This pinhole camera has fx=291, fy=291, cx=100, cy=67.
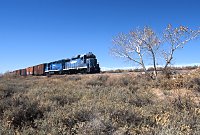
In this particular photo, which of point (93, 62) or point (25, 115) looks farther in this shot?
point (93, 62)

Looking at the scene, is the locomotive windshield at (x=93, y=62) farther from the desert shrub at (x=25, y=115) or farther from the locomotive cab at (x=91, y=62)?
the desert shrub at (x=25, y=115)

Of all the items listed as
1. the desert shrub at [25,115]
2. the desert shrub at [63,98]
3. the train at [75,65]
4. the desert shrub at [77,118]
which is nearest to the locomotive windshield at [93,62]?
the train at [75,65]

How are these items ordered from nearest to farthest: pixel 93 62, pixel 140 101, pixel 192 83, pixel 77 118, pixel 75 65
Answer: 1. pixel 77 118
2. pixel 140 101
3. pixel 192 83
4. pixel 93 62
5. pixel 75 65

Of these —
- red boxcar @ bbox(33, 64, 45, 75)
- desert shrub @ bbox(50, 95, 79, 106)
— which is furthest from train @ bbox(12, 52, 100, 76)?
desert shrub @ bbox(50, 95, 79, 106)

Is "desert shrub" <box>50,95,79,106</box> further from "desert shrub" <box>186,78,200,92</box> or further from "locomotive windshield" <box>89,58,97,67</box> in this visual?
"locomotive windshield" <box>89,58,97,67</box>

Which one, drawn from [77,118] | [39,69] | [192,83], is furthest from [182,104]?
[39,69]

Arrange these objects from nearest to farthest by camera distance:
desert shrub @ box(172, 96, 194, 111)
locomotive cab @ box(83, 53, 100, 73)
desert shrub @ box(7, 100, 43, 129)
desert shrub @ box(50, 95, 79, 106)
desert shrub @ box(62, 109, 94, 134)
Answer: desert shrub @ box(62, 109, 94, 134) < desert shrub @ box(7, 100, 43, 129) < desert shrub @ box(172, 96, 194, 111) < desert shrub @ box(50, 95, 79, 106) < locomotive cab @ box(83, 53, 100, 73)

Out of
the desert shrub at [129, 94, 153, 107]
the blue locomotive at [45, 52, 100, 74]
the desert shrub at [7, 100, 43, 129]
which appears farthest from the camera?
the blue locomotive at [45, 52, 100, 74]

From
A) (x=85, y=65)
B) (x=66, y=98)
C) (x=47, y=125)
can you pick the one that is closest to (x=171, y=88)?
(x=66, y=98)

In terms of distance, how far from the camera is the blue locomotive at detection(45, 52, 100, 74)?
152 ft

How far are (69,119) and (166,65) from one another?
60.6 feet

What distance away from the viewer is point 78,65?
47.8 m

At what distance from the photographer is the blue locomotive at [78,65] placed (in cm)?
4622

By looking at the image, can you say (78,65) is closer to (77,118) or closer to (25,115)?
(25,115)
